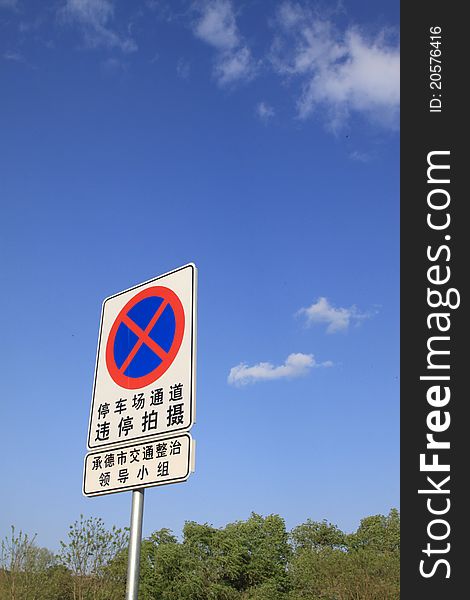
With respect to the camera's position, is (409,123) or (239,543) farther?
(239,543)

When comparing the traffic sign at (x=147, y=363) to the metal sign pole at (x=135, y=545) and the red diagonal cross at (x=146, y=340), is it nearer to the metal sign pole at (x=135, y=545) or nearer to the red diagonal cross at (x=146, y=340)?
the red diagonal cross at (x=146, y=340)

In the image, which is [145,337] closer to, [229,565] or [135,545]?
[135,545]

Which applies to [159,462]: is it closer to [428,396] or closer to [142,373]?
[142,373]

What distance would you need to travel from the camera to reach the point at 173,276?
13.7 feet

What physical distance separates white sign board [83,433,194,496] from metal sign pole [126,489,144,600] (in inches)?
3.2

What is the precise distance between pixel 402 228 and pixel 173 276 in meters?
3.09

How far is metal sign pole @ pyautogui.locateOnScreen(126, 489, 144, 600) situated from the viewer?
360 centimetres

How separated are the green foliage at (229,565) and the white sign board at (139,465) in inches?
1006

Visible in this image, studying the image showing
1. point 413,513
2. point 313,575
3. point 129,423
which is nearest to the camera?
point 129,423

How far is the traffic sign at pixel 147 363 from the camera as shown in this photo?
3.81m

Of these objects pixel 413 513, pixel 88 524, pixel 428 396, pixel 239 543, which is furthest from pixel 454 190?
pixel 239 543

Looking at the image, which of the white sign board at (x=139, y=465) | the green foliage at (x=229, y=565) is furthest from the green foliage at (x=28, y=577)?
the white sign board at (x=139, y=465)

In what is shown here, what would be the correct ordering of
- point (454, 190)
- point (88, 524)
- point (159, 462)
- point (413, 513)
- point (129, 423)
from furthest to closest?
point (88, 524), point (454, 190), point (413, 513), point (129, 423), point (159, 462)

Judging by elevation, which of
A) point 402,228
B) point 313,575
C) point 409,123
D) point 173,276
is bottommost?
point 313,575
